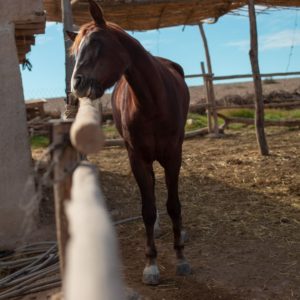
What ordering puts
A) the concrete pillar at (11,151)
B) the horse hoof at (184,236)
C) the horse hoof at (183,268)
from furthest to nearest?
the concrete pillar at (11,151), the horse hoof at (184,236), the horse hoof at (183,268)

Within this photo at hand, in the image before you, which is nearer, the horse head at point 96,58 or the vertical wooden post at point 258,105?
the horse head at point 96,58

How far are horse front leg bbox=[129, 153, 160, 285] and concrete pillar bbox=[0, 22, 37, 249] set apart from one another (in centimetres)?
141

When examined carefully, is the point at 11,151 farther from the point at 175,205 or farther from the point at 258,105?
the point at 258,105

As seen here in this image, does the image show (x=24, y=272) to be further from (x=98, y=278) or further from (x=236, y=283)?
(x=98, y=278)

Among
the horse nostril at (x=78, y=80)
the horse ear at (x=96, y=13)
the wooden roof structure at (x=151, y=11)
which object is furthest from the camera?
the wooden roof structure at (x=151, y=11)

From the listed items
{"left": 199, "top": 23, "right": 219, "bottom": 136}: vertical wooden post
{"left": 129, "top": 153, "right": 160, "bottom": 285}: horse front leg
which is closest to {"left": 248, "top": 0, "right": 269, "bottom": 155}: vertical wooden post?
{"left": 199, "top": 23, "right": 219, "bottom": 136}: vertical wooden post

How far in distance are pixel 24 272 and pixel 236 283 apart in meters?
1.79

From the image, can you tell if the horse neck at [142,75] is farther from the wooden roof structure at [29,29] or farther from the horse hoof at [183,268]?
the wooden roof structure at [29,29]

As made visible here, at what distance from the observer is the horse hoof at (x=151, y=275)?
374 centimetres

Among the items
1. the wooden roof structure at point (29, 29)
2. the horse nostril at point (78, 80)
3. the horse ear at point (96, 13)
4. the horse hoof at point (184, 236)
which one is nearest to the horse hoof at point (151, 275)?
the horse hoof at point (184, 236)

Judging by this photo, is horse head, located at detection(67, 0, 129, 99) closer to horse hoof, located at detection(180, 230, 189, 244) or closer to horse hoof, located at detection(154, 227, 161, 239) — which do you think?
horse hoof, located at detection(180, 230, 189, 244)

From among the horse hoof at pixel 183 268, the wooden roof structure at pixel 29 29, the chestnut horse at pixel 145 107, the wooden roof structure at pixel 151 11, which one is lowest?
the horse hoof at pixel 183 268

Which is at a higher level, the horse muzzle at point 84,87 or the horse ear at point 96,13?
the horse ear at point 96,13

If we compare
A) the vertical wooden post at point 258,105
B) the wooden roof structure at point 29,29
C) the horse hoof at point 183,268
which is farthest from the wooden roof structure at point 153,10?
the horse hoof at point 183,268
